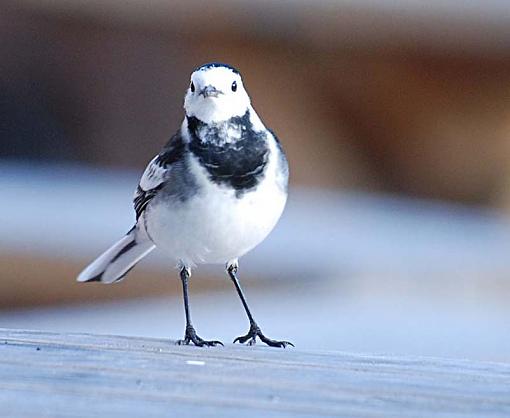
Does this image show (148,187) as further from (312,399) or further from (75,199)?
(75,199)

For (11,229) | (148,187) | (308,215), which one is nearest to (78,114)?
(11,229)

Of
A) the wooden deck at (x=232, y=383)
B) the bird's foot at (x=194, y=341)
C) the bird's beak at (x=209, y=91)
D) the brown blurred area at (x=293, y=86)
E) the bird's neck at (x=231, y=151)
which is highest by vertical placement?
the brown blurred area at (x=293, y=86)

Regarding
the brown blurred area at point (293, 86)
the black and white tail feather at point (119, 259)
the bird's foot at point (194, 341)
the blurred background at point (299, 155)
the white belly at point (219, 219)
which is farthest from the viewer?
the brown blurred area at point (293, 86)

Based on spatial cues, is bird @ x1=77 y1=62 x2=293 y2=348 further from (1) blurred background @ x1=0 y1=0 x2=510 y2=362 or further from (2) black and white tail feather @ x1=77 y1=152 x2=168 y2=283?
(1) blurred background @ x1=0 y1=0 x2=510 y2=362

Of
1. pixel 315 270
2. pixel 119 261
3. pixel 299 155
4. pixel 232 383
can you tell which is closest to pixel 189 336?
pixel 119 261

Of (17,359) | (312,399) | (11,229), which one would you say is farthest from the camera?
(11,229)

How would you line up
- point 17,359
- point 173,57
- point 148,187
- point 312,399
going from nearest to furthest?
point 312,399, point 17,359, point 148,187, point 173,57

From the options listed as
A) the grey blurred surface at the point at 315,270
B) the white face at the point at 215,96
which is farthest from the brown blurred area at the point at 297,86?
the white face at the point at 215,96

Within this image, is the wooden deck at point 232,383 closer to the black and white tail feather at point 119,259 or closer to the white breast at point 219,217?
the white breast at point 219,217
